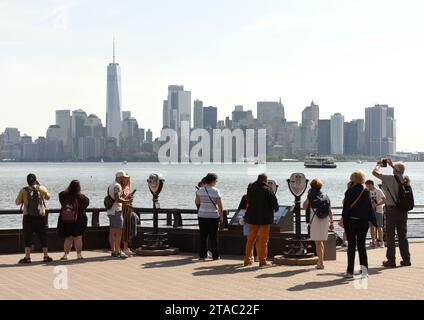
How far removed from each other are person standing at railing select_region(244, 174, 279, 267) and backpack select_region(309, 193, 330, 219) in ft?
2.27

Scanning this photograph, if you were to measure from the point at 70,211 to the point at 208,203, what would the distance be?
257 cm

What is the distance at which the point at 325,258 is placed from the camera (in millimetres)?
15828

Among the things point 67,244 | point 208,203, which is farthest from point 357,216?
point 67,244

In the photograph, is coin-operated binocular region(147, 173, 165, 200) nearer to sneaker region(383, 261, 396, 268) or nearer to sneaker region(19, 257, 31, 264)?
sneaker region(19, 257, 31, 264)

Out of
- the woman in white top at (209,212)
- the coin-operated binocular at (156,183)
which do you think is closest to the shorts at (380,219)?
the woman in white top at (209,212)

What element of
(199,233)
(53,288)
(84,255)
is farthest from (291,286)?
(84,255)

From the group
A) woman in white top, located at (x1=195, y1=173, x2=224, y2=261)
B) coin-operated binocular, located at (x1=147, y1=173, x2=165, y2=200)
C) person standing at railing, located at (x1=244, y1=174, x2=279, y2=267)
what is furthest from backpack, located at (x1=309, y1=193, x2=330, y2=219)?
coin-operated binocular, located at (x1=147, y1=173, x2=165, y2=200)

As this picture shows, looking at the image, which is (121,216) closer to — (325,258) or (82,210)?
(82,210)

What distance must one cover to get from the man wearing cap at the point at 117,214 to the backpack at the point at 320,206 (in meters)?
3.75

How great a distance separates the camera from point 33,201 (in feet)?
50.3
